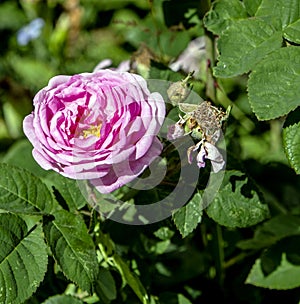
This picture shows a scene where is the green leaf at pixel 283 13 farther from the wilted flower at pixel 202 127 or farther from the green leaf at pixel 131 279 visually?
the green leaf at pixel 131 279

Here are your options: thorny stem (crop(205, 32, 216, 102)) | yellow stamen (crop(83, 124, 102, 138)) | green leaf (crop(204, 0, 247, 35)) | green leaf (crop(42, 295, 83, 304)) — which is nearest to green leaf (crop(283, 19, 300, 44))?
green leaf (crop(204, 0, 247, 35))

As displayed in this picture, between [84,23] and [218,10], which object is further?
[84,23]

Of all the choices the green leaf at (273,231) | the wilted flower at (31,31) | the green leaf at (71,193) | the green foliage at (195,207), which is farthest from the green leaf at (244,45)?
the wilted flower at (31,31)

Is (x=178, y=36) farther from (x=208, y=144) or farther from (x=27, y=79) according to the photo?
(x=27, y=79)

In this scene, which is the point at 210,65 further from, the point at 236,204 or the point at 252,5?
the point at 236,204

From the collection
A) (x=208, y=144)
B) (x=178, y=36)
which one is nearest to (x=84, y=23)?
(x=178, y=36)

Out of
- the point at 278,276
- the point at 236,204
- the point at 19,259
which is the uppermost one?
the point at 19,259

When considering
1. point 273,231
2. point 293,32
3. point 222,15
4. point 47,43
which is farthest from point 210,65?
point 47,43
